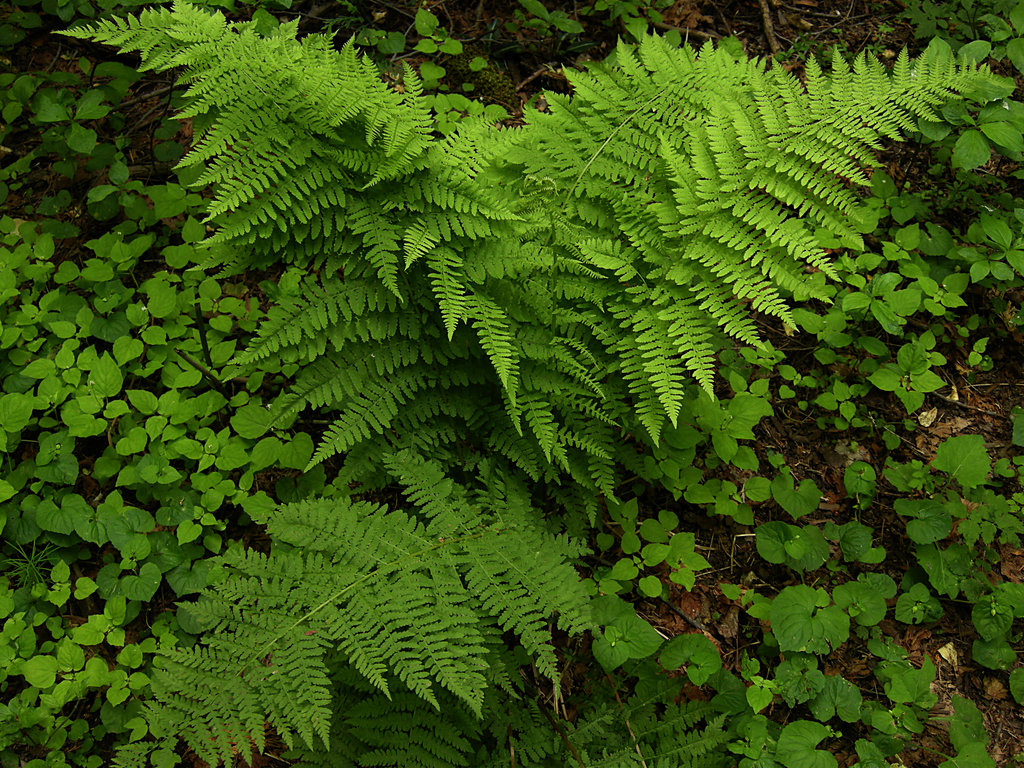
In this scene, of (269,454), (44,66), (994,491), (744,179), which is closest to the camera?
(744,179)

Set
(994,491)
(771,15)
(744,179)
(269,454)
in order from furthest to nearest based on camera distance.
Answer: (771,15) → (994,491) → (269,454) → (744,179)

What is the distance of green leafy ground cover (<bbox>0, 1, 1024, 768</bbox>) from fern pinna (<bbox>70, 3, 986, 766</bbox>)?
39cm

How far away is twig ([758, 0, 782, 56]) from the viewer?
15.2 ft

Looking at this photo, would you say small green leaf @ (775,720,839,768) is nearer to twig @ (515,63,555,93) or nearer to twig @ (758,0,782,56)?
twig @ (515,63,555,93)

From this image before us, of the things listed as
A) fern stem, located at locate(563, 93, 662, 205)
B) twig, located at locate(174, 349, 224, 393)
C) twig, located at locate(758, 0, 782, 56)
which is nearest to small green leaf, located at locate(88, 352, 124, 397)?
twig, located at locate(174, 349, 224, 393)

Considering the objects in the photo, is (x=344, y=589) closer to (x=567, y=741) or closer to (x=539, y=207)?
(x=567, y=741)

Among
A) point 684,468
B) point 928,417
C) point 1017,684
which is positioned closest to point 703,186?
point 684,468

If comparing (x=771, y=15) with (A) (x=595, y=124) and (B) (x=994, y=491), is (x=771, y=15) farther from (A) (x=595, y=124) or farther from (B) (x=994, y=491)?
(B) (x=994, y=491)

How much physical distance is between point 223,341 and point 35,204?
1.39 m

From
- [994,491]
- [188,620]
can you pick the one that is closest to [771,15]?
[994,491]

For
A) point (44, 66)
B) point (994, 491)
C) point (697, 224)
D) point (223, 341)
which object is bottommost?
point (994, 491)

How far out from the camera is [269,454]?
3.26 metres

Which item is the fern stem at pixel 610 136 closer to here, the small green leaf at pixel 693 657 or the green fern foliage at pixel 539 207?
the green fern foliage at pixel 539 207

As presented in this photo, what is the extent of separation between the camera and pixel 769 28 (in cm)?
468
